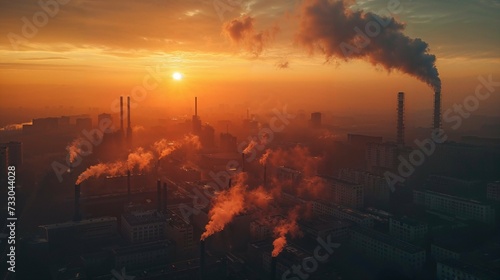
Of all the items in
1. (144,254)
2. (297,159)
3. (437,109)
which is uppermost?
(437,109)

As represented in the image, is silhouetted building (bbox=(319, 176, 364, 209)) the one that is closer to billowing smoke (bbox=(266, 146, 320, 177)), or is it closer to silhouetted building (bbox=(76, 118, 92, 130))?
billowing smoke (bbox=(266, 146, 320, 177))

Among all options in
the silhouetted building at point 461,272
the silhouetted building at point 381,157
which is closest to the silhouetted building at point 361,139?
the silhouetted building at point 381,157

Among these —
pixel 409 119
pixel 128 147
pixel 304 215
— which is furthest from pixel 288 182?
pixel 409 119

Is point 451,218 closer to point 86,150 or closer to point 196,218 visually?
point 196,218

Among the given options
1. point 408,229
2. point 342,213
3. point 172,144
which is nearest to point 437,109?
point 342,213

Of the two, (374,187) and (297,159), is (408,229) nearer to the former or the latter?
(374,187)

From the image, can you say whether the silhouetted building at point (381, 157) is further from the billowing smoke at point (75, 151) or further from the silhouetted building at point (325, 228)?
the billowing smoke at point (75, 151)
